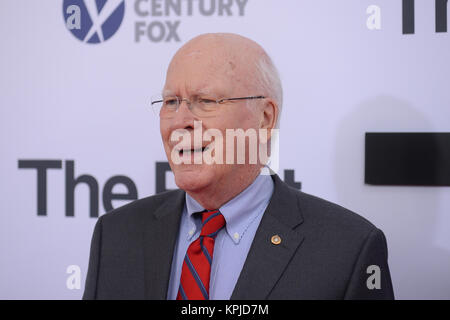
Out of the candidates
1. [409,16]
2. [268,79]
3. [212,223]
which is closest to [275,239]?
[212,223]

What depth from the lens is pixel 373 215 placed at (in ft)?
4.74

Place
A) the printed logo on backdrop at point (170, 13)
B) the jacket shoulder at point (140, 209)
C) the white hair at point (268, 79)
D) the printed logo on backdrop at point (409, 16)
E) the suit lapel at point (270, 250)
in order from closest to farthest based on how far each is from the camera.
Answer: the suit lapel at point (270, 250) < the white hair at point (268, 79) < the jacket shoulder at point (140, 209) < the printed logo on backdrop at point (409, 16) < the printed logo on backdrop at point (170, 13)

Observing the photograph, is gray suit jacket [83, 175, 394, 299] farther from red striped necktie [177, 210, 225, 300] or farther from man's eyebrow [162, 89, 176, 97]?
man's eyebrow [162, 89, 176, 97]

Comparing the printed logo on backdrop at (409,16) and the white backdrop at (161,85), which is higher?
the printed logo on backdrop at (409,16)

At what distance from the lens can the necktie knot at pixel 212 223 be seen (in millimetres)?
1057

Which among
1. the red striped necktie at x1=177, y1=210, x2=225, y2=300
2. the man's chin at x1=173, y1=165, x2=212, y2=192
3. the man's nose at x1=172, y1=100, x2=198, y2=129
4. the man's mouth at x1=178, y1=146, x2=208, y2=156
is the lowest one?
the red striped necktie at x1=177, y1=210, x2=225, y2=300

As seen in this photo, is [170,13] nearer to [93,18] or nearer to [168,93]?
Result: [93,18]

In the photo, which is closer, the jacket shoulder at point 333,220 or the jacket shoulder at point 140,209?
the jacket shoulder at point 333,220

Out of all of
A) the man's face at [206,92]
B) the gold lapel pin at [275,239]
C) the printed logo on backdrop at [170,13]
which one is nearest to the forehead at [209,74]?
the man's face at [206,92]

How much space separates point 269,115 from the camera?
1128 mm

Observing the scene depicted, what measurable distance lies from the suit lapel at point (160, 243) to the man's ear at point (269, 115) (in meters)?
0.29

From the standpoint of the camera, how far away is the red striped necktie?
1.02 m

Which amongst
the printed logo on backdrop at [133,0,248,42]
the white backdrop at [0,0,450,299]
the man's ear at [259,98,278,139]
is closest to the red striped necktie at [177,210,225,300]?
the man's ear at [259,98,278,139]

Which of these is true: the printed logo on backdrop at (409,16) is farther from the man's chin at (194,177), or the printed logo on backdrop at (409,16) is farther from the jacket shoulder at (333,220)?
the man's chin at (194,177)
